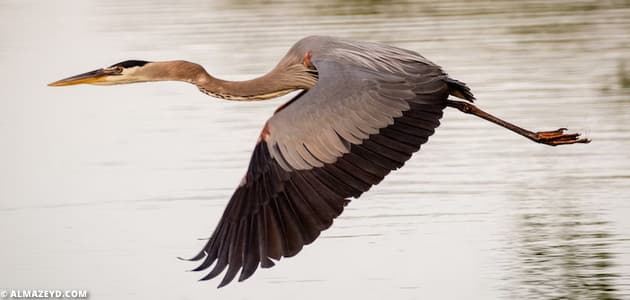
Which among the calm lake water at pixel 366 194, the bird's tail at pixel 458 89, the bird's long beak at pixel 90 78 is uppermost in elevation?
the bird's tail at pixel 458 89

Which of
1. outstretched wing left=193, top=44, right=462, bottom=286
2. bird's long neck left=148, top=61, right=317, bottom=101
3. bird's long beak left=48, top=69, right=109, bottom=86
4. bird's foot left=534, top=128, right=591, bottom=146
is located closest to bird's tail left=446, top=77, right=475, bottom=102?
outstretched wing left=193, top=44, right=462, bottom=286

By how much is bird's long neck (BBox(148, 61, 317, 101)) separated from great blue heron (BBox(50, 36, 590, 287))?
0.18m

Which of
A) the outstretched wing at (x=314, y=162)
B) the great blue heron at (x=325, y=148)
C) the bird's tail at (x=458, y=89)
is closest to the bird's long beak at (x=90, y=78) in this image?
the great blue heron at (x=325, y=148)

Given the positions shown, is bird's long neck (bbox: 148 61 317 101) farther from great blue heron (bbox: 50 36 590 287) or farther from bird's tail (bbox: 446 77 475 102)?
bird's tail (bbox: 446 77 475 102)

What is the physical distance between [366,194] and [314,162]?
92.2 inches

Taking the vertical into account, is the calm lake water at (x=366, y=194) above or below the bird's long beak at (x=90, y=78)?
below

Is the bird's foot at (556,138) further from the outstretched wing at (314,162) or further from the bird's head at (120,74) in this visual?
the bird's head at (120,74)

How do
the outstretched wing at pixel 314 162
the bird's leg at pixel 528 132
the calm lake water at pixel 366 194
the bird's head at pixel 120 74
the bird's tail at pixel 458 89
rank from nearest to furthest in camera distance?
the outstretched wing at pixel 314 162, the bird's tail at pixel 458 89, the calm lake water at pixel 366 194, the bird's head at pixel 120 74, the bird's leg at pixel 528 132

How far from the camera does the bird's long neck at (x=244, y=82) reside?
770cm

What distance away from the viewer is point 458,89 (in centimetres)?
748

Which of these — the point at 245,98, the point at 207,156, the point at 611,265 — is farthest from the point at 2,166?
the point at 611,265

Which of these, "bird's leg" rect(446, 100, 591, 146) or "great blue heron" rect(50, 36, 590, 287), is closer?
"great blue heron" rect(50, 36, 590, 287)

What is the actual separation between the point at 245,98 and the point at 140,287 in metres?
1.16

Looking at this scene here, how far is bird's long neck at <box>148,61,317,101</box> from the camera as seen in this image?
7699 millimetres
